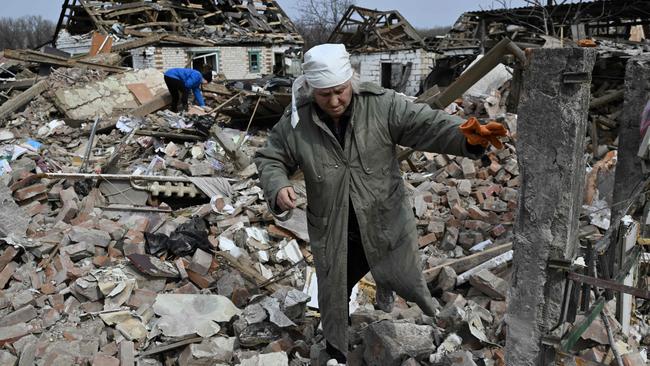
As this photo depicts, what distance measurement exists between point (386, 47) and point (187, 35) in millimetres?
7622

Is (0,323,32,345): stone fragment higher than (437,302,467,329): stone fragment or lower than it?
lower

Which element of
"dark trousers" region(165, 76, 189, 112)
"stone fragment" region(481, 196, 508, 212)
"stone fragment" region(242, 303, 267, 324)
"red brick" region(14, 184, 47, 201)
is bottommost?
"stone fragment" region(242, 303, 267, 324)

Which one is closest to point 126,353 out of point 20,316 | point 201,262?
point 20,316

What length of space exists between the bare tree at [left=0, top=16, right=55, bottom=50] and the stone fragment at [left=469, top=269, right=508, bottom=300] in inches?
2114

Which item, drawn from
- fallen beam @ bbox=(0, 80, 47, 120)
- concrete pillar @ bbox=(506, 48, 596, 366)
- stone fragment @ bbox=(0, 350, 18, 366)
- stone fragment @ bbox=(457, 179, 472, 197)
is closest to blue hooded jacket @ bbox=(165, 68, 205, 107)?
fallen beam @ bbox=(0, 80, 47, 120)

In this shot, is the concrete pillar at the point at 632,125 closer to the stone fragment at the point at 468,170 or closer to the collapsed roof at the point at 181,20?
the stone fragment at the point at 468,170

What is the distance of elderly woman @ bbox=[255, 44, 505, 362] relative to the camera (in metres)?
2.62

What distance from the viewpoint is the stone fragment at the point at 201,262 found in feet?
16.2

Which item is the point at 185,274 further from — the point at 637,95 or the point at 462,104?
the point at 462,104

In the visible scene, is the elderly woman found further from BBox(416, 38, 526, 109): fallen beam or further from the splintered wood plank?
the splintered wood plank

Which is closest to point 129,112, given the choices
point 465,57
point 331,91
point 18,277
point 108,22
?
point 18,277

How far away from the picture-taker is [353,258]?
10.2 feet

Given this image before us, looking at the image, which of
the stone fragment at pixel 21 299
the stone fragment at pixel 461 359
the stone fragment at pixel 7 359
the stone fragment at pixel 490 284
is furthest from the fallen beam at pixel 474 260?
the stone fragment at pixel 21 299

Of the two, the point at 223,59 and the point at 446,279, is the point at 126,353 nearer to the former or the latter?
the point at 446,279
